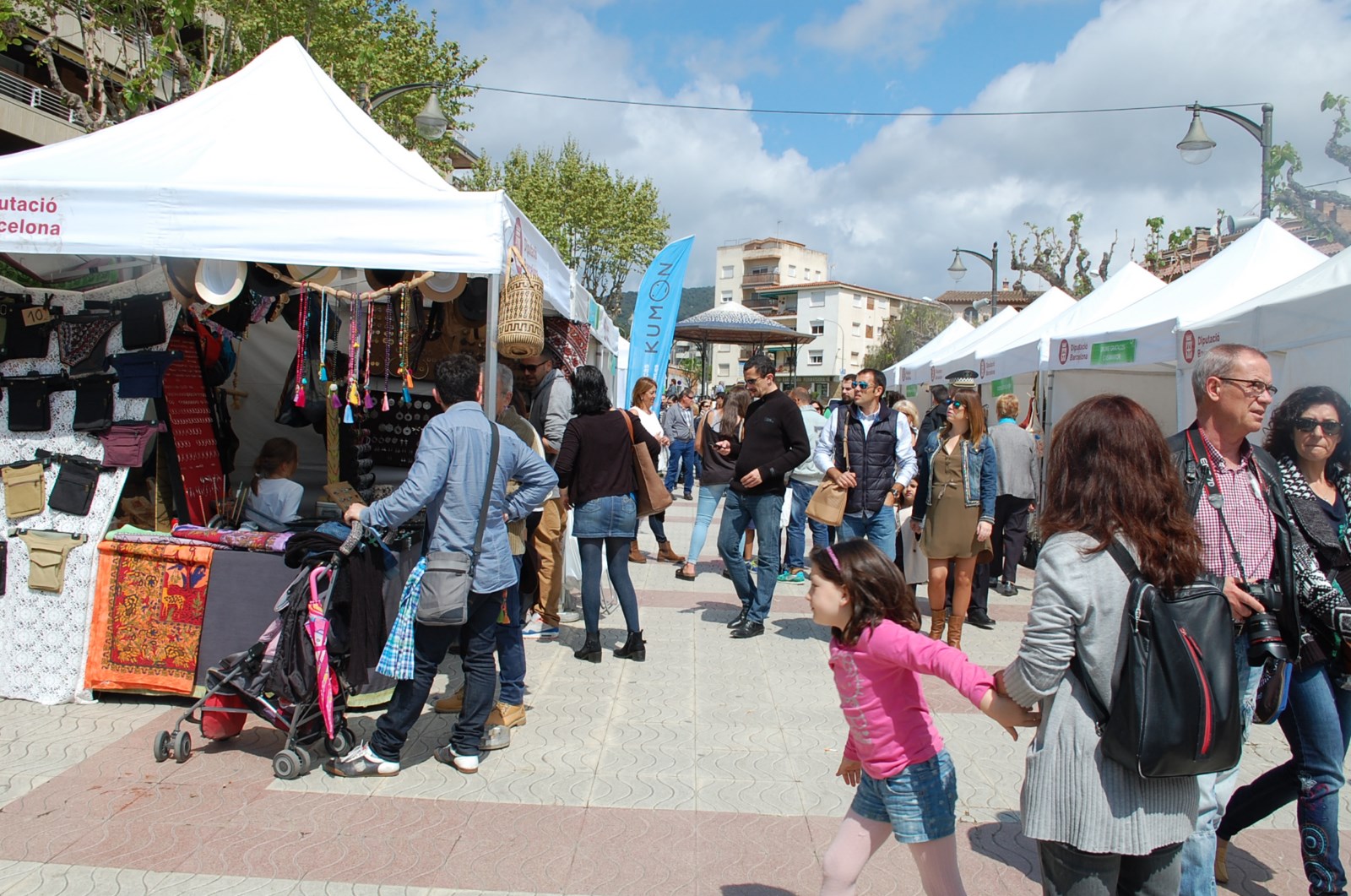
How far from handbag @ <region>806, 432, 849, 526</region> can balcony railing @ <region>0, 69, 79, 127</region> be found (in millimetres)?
20872

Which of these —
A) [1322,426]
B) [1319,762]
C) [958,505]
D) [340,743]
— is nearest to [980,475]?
[958,505]

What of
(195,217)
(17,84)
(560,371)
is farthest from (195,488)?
(17,84)

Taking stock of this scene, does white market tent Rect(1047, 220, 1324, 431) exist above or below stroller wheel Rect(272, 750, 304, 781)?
above

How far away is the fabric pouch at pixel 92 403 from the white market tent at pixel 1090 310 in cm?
953

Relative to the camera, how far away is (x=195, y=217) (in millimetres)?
4387

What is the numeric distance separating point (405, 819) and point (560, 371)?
152 inches

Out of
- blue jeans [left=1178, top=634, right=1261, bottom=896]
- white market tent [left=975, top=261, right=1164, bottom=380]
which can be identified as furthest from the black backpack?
white market tent [left=975, top=261, right=1164, bottom=380]

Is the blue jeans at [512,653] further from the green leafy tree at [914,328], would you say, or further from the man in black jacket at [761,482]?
the green leafy tree at [914,328]

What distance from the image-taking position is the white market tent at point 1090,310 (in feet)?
37.4

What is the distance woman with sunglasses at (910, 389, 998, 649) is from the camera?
19.9ft

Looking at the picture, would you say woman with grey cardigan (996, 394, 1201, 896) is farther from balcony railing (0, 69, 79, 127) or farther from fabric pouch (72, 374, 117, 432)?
balcony railing (0, 69, 79, 127)

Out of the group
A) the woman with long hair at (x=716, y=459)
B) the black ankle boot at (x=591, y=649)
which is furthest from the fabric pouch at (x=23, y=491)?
the woman with long hair at (x=716, y=459)

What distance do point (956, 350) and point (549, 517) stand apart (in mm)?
12014

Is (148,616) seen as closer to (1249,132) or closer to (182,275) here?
(182,275)
